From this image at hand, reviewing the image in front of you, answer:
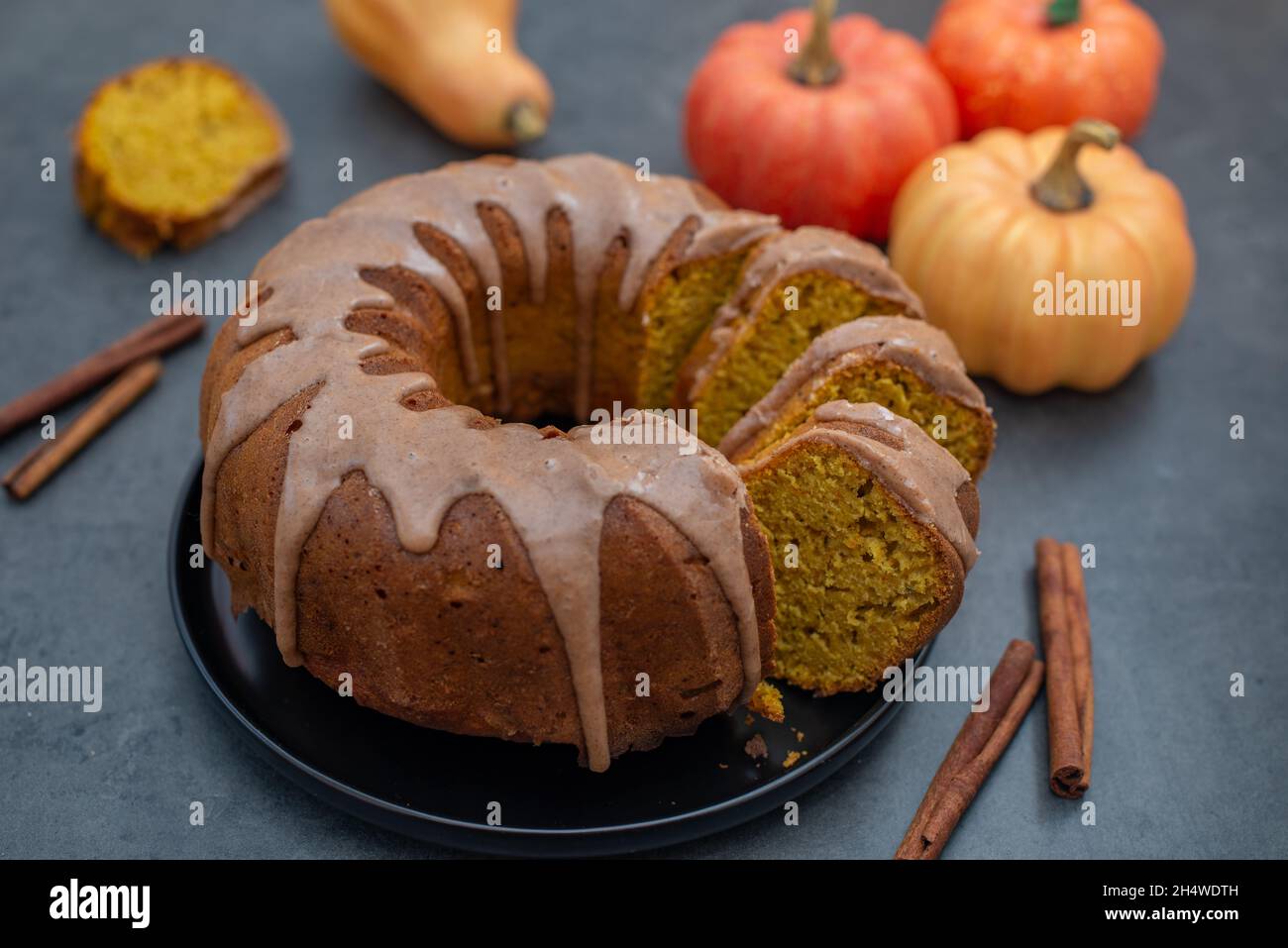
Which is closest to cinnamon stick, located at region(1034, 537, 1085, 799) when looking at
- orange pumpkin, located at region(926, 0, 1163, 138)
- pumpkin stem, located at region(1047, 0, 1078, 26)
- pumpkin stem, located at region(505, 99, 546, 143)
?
orange pumpkin, located at region(926, 0, 1163, 138)

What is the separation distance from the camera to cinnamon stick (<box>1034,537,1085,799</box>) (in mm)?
3162

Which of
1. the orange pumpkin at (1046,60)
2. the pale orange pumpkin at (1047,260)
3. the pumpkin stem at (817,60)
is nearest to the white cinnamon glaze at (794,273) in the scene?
the pale orange pumpkin at (1047,260)

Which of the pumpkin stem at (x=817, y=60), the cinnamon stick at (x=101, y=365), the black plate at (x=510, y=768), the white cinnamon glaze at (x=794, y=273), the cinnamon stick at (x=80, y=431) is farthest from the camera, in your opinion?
the pumpkin stem at (x=817, y=60)

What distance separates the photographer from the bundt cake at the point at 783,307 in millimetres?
3424

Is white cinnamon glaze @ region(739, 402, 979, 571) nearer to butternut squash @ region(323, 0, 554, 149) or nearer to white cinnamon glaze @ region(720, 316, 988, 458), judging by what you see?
white cinnamon glaze @ region(720, 316, 988, 458)

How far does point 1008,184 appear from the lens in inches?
162

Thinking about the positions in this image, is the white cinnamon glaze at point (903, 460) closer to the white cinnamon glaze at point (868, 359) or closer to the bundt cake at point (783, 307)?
the white cinnamon glaze at point (868, 359)

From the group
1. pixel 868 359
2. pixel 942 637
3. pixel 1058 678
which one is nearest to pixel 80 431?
pixel 868 359

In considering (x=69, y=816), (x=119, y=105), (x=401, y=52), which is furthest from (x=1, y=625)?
(x=401, y=52)

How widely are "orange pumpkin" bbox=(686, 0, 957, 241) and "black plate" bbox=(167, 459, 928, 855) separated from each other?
6.28 ft

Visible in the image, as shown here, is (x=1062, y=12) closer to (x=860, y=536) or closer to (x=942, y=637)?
(x=942, y=637)

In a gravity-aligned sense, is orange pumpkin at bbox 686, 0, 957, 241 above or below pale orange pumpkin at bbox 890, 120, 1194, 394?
above

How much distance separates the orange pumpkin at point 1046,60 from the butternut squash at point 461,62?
1.49 metres
